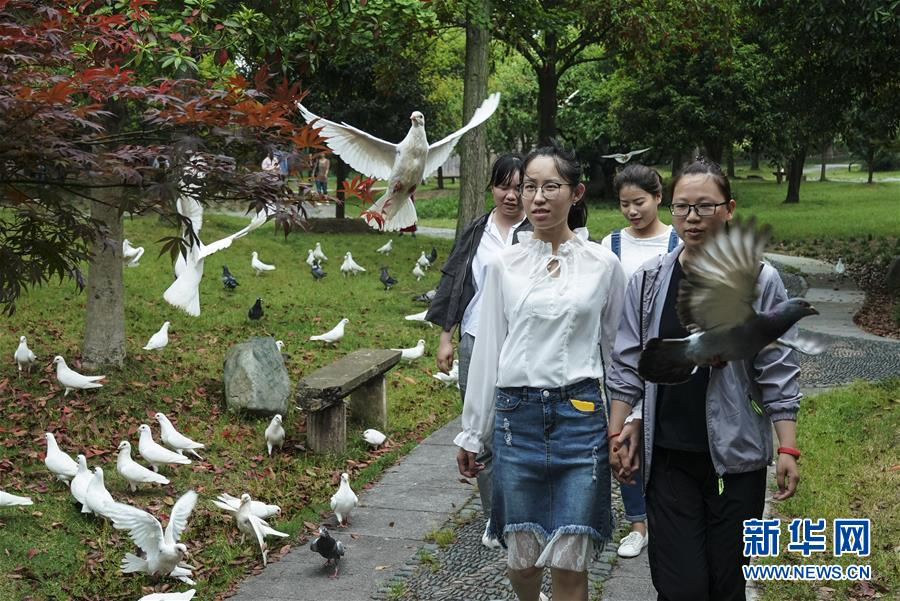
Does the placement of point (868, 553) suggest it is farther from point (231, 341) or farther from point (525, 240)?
point (231, 341)

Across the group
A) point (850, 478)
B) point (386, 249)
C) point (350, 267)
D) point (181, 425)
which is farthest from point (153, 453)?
point (386, 249)

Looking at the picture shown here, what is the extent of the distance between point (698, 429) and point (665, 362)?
0.28 metres

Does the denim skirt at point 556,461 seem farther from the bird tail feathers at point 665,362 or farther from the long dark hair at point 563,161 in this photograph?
the long dark hair at point 563,161

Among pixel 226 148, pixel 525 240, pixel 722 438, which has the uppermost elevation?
pixel 226 148

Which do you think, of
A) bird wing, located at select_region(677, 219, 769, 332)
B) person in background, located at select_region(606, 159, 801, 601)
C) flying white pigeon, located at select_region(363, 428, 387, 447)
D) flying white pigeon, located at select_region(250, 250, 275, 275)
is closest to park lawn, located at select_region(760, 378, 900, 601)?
person in background, located at select_region(606, 159, 801, 601)

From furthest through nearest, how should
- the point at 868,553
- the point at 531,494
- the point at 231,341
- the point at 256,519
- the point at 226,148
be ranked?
the point at 231,341
the point at 256,519
the point at 868,553
the point at 226,148
the point at 531,494

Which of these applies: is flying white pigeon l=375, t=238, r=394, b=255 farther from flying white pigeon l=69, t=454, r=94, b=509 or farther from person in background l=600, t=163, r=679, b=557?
person in background l=600, t=163, r=679, b=557

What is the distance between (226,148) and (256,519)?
207 cm

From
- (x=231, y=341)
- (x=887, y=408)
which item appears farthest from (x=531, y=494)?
(x=231, y=341)

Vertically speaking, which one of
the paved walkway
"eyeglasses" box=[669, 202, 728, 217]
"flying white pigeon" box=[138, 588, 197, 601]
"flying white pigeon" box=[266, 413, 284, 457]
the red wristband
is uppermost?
"eyeglasses" box=[669, 202, 728, 217]

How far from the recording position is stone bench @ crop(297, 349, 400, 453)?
21.6 ft

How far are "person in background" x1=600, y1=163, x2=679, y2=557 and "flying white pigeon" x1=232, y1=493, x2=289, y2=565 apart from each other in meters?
1.88

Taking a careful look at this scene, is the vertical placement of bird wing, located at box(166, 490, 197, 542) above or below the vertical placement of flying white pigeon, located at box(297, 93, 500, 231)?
below

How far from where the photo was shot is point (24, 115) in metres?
3.69
